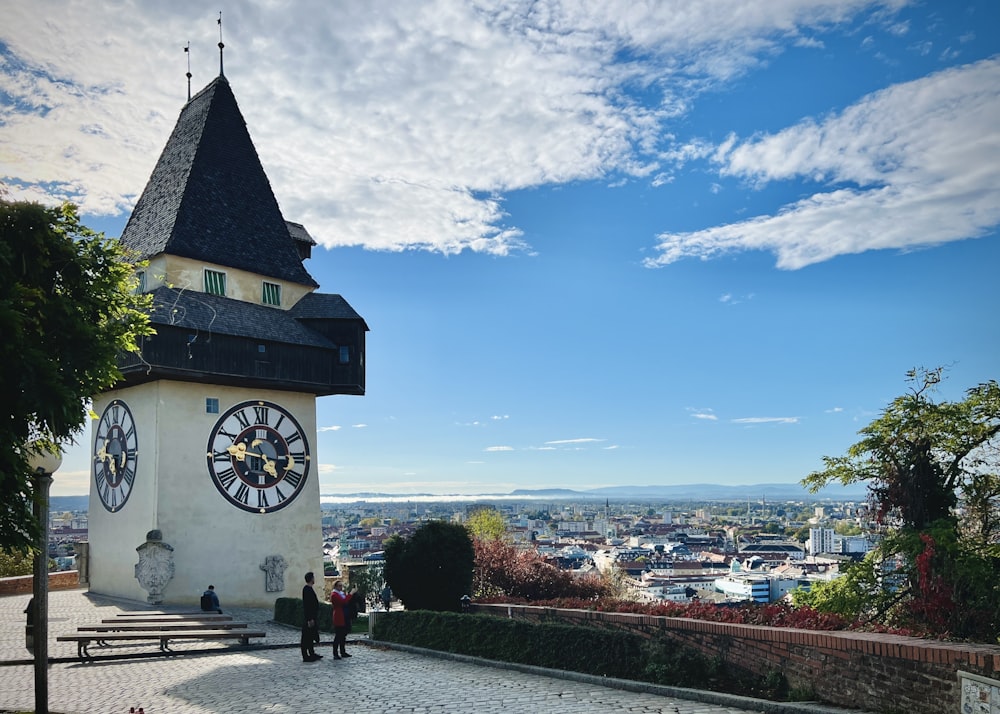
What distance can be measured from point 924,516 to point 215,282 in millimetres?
21119

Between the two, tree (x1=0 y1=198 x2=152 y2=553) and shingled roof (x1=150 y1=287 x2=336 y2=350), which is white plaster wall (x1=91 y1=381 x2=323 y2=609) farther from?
tree (x1=0 y1=198 x2=152 y2=553)

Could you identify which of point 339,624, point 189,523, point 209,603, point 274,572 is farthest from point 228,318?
point 339,624

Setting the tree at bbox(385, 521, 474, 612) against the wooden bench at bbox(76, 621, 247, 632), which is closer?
the wooden bench at bbox(76, 621, 247, 632)

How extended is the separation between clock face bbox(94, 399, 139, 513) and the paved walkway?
26.5ft

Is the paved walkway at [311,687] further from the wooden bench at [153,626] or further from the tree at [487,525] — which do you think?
the tree at [487,525]

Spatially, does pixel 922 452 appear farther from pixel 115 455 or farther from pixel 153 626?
pixel 115 455

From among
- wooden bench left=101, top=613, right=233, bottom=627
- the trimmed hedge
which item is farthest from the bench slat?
the trimmed hedge

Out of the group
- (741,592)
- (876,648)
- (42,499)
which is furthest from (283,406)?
(741,592)

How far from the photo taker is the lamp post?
33.0ft

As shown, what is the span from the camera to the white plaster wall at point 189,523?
23.9 metres

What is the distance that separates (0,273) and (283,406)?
1706cm

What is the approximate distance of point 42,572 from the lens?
10633 mm

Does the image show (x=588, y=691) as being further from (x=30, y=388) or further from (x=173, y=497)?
(x=173, y=497)

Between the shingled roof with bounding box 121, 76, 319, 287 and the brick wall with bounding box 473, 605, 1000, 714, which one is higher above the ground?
the shingled roof with bounding box 121, 76, 319, 287
